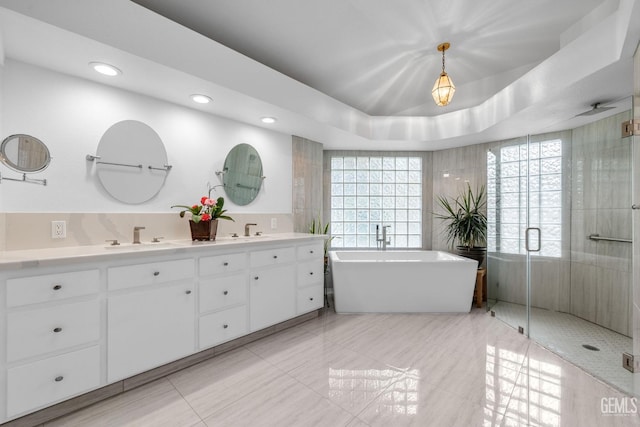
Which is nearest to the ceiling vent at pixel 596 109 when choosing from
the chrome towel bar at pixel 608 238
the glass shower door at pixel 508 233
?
the glass shower door at pixel 508 233

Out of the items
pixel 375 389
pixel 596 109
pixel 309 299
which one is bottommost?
pixel 375 389

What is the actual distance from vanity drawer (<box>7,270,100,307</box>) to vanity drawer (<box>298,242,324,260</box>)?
1.76m

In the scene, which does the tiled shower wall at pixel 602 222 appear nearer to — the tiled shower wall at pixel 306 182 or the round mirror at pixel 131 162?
the tiled shower wall at pixel 306 182

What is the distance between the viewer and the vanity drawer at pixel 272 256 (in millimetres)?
2564

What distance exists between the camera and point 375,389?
1.89 metres

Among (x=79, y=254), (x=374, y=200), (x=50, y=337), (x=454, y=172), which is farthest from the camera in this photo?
(x=374, y=200)

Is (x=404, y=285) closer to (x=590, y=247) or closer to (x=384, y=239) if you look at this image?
(x=384, y=239)

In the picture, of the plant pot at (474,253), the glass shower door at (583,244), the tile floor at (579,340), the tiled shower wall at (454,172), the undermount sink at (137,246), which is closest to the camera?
the undermount sink at (137,246)

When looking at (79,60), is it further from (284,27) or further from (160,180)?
(284,27)

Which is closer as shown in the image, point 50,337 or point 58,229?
point 50,337

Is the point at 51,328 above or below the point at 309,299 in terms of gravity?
above

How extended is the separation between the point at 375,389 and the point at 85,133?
2835mm

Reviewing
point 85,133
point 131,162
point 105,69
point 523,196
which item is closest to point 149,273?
point 131,162

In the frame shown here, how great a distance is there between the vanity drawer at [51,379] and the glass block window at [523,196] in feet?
13.5
